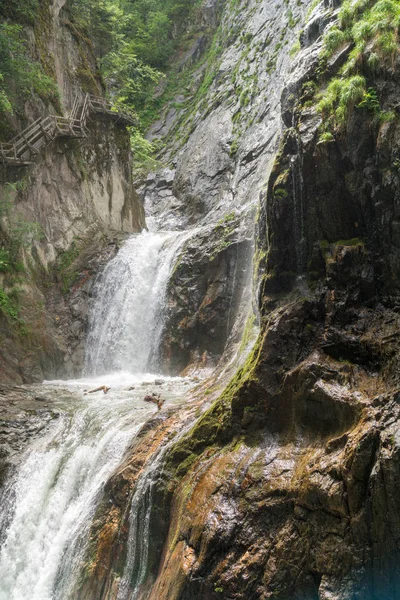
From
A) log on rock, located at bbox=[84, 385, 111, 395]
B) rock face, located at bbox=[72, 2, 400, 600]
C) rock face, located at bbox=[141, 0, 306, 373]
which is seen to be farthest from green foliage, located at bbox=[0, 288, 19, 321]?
rock face, located at bbox=[72, 2, 400, 600]

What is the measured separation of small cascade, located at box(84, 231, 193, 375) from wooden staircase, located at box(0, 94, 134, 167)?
4.90 metres

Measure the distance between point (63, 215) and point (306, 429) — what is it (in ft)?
52.5

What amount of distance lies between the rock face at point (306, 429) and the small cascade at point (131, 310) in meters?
8.36

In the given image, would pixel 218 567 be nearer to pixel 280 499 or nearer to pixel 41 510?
pixel 280 499

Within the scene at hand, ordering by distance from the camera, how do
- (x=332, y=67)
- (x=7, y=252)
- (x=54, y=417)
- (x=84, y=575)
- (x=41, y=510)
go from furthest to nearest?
(x=7, y=252)
(x=54, y=417)
(x=41, y=510)
(x=332, y=67)
(x=84, y=575)

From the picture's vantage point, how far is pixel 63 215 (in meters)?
20.3

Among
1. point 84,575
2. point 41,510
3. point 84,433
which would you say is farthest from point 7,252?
point 84,575

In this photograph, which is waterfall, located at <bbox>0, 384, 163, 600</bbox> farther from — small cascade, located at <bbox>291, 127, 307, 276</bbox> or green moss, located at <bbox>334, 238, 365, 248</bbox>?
green moss, located at <bbox>334, 238, 365, 248</bbox>

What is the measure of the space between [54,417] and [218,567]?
7044 mm

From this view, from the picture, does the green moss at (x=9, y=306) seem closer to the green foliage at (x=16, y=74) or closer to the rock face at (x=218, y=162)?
the rock face at (x=218, y=162)

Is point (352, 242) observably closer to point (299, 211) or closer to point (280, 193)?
point (299, 211)

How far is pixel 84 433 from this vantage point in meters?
10.8

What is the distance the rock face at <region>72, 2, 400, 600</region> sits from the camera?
5.36m

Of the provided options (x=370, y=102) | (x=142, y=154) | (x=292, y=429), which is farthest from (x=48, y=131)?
(x=292, y=429)
